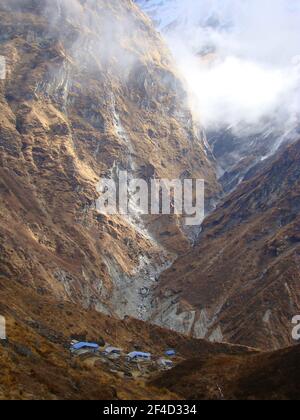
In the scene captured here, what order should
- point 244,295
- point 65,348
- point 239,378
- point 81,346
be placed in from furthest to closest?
1. point 244,295
2. point 81,346
3. point 65,348
4. point 239,378

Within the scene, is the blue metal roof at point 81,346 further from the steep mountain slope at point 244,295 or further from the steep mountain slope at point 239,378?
the steep mountain slope at point 244,295

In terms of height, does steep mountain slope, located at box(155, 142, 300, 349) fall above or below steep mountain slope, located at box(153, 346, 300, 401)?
above

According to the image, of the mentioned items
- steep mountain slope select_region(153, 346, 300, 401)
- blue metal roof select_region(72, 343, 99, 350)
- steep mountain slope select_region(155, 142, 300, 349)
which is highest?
steep mountain slope select_region(155, 142, 300, 349)

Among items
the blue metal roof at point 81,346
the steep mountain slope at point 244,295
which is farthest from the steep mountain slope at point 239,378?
the steep mountain slope at point 244,295

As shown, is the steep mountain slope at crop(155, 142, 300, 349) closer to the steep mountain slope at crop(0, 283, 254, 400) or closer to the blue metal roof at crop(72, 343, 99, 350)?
the steep mountain slope at crop(0, 283, 254, 400)

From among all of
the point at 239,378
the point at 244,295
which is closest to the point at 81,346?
the point at 239,378

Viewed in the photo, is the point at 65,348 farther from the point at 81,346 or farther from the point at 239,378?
the point at 239,378

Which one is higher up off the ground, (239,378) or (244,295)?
(244,295)

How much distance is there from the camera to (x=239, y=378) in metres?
73.4

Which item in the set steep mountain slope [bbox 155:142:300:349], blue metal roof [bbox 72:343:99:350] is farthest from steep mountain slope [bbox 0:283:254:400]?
steep mountain slope [bbox 155:142:300:349]

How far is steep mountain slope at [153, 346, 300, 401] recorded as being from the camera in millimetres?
67938
